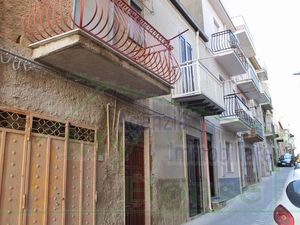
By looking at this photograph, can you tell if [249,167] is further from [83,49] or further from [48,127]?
[83,49]

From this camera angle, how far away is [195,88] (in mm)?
9734

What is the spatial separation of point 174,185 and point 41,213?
16.5 feet

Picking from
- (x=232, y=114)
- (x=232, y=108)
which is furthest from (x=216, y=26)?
(x=232, y=114)

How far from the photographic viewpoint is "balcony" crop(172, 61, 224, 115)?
32.1ft

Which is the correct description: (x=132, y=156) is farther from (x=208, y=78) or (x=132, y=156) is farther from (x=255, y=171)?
(x=255, y=171)

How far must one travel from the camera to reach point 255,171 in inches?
893

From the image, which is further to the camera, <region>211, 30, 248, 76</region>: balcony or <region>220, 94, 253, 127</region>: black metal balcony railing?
<region>211, 30, 248, 76</region>: balcony

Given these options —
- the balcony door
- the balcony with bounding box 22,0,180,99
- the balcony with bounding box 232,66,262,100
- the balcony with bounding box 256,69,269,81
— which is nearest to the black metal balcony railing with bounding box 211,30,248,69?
the balcony with bounding box 232,66,262,100

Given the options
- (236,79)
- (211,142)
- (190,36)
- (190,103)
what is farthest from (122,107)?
(236,79)

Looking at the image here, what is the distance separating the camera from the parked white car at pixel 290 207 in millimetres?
4203

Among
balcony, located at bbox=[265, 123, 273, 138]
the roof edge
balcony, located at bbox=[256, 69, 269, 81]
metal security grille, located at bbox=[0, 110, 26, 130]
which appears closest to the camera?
metal security grille, located at bbox=[0, 110, 26, 130]

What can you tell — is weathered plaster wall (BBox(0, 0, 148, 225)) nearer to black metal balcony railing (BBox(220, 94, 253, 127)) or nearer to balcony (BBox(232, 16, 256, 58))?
black metal balcony railing (BBox(220, 94, 253, 127))

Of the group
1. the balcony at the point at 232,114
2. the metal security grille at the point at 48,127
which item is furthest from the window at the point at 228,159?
the metal security grille at the point at 48,127

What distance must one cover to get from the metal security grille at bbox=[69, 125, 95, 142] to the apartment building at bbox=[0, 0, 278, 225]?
0.7 inches
